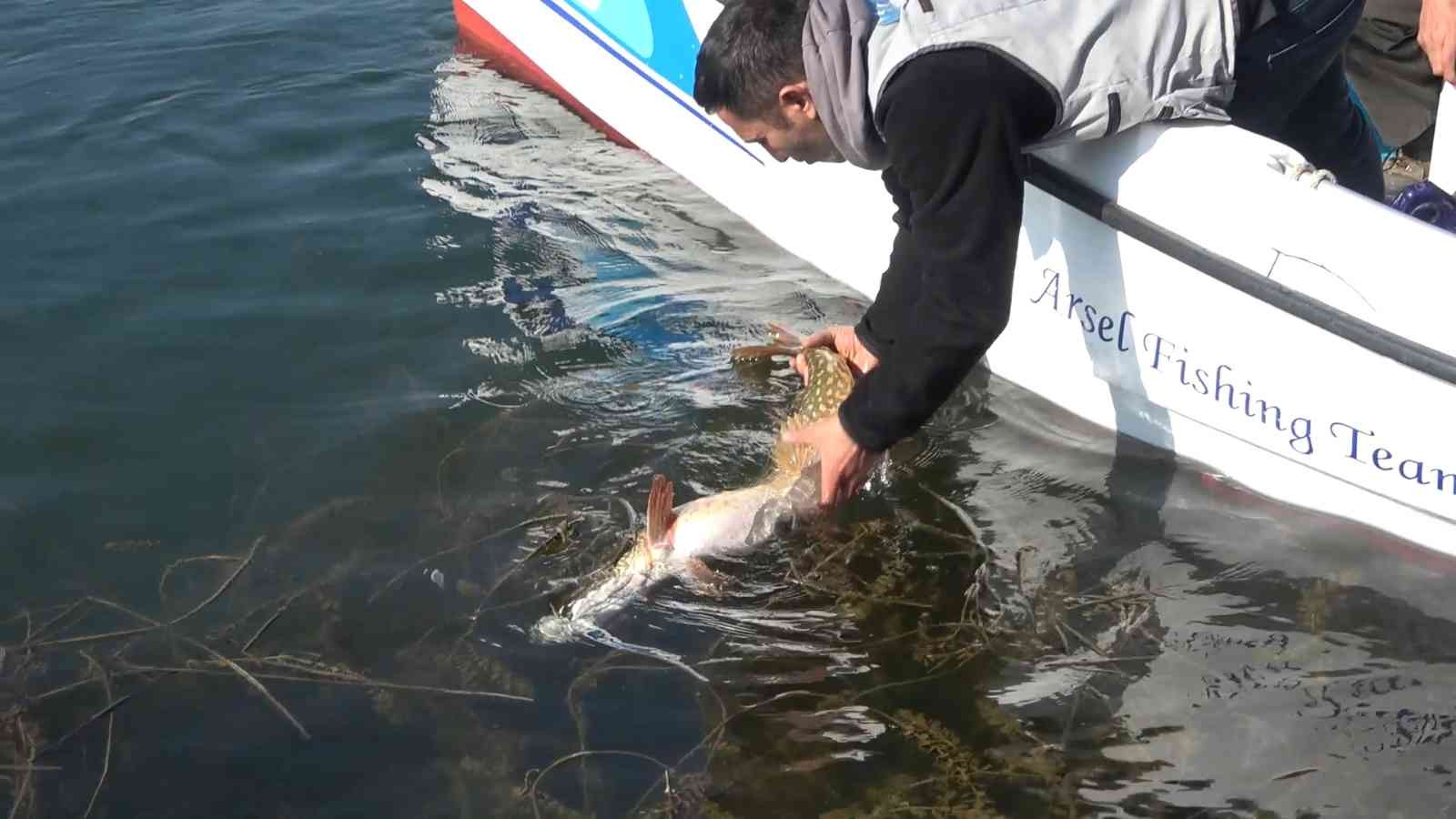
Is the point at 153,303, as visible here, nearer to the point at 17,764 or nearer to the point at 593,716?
the point at 17,764

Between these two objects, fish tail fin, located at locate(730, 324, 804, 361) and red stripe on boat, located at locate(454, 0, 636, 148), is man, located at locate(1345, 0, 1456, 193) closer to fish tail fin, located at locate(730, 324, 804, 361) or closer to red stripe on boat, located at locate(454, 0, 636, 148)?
fish tail fin, located at locate(730, 324, 804, 361)

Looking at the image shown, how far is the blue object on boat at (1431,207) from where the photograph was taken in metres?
3.78

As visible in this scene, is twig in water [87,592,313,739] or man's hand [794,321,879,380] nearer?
twig in water [87,592,313,739]

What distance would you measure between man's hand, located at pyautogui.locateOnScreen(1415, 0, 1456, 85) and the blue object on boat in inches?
12.1

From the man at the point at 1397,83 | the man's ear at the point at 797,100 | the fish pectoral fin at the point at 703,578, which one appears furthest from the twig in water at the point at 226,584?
the man at the point at 1397,83

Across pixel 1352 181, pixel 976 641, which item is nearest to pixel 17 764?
pixel 976 641

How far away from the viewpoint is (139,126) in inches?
269

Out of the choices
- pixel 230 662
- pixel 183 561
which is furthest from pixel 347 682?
pixel 183 561

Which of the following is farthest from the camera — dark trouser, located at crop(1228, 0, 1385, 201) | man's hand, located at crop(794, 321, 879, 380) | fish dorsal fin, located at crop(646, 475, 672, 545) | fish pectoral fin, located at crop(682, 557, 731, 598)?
man's hand, located at crop(794, 321, 879, 380)

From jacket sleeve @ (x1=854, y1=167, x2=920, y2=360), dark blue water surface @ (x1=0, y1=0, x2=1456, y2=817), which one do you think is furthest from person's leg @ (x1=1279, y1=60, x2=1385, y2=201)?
jacket sleeve @ (x1=854, y1=167, x2=920, y2=360)

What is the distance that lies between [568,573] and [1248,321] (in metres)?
1.91

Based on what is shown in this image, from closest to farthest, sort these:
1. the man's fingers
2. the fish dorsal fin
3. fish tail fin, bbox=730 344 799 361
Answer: the fish dorsal fin → the man's fingers → fish tail fin, bbox=730 344 799 361

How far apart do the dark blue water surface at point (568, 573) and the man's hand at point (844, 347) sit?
29 centimetres

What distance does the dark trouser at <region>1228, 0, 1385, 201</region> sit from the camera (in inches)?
133
